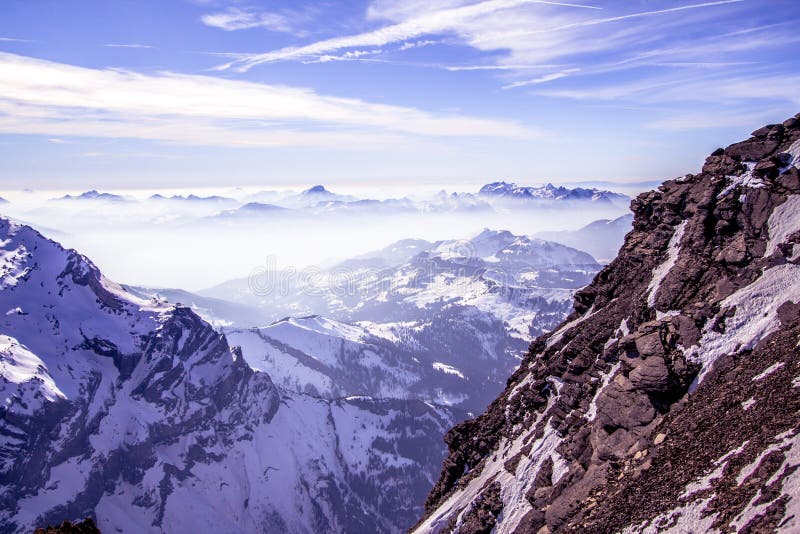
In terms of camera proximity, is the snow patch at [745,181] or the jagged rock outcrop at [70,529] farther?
the snow patch at [745,181]

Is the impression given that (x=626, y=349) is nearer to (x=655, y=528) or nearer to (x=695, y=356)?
(x=695, y=356)

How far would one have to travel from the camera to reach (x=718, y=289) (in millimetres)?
70062

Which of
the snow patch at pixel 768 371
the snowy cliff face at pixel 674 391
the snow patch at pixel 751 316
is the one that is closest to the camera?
the snowy cliff face at pixel 674 391

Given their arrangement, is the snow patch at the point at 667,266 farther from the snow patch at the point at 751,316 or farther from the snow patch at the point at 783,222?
the snow patch at the point at 783,222

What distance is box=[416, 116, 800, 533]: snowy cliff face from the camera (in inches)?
1884

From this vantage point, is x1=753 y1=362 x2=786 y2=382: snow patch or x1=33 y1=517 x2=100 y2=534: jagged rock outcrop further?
x1=753 y1=362 x2=786 y2=382: snow patch

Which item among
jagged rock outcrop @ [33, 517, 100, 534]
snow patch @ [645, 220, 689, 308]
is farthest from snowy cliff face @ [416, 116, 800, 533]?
jagged rock outcrop @ [33, 517, 100, 534]

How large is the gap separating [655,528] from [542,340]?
6139 centimetres

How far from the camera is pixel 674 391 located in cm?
6328

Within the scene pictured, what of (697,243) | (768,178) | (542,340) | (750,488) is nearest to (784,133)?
(768,178)

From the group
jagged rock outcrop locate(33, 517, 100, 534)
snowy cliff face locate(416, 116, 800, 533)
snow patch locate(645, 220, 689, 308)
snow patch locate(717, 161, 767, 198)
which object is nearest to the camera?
snowy cliff face locate(416, 116, 800, 533)

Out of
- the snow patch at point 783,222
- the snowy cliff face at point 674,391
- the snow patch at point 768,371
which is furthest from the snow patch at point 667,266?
the snow patch at point 768,371

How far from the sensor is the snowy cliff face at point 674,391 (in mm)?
47844

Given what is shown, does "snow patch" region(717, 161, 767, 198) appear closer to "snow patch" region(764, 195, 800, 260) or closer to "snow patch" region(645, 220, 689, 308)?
"snow patch" region(764, 195, 800, 260)
